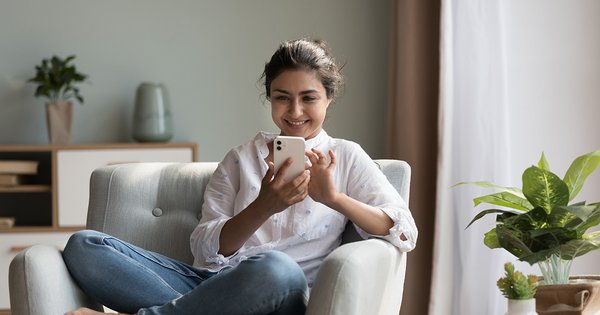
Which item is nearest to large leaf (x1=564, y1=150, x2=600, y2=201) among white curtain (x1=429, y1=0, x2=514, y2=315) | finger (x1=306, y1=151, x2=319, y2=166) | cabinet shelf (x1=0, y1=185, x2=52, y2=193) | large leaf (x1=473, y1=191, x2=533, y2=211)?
large leaf (x1=473, y1=191, x2=533, y2=211)

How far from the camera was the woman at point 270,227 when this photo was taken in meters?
2.02

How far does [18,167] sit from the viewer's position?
4191mm

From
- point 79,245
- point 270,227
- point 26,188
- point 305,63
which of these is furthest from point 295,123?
point 26,188

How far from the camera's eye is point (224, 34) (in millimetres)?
4500

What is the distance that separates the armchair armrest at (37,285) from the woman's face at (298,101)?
2.11ft

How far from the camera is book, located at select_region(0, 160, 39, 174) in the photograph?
4.16 metres

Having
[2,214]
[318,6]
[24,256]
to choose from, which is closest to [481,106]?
[318,6]

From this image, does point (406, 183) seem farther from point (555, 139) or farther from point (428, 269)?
point (428, 269)

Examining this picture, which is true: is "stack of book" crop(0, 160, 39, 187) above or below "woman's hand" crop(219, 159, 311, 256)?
below

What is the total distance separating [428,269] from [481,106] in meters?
0.75

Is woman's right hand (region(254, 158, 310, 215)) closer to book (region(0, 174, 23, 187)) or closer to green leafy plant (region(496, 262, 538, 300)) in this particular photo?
green leafy plant (region(496, 262, 538, 300))

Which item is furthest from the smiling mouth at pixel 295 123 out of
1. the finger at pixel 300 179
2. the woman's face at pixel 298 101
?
the finger at pixel 300 179

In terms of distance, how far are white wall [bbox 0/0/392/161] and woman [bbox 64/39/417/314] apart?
78.7 inches

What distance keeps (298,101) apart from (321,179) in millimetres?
265
